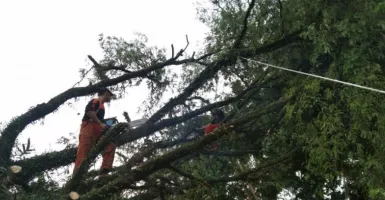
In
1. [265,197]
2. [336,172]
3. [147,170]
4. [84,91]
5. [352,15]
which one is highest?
[352,15]

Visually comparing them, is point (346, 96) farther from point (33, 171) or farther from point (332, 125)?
point (33, 171)

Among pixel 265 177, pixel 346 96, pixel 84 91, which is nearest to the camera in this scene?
pixel 346 96

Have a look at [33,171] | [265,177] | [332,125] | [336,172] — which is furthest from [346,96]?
[33,171]

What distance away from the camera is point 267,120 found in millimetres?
6922

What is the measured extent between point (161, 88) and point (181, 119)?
27.1 inches

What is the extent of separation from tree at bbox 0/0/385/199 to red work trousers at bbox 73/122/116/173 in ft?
1.05

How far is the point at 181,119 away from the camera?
684 cm

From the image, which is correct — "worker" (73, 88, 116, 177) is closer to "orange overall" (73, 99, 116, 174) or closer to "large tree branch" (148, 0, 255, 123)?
"orange overall" (73, 99, 116, 174)

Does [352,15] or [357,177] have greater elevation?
[352,15]

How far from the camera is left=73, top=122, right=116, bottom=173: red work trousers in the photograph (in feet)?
15.7

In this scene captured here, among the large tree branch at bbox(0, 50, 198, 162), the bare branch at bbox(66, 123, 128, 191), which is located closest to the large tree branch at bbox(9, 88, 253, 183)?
the large tree branch at bbox(0, 50, 198, 162)

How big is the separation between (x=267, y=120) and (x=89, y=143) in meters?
3.23

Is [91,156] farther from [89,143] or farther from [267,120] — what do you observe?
[267,120]

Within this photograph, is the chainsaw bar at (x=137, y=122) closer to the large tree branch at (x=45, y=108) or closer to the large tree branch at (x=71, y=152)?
the large tree branch at (x=71, y=152)
